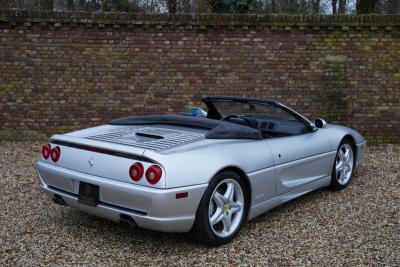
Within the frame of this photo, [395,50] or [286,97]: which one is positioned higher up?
[395,50]

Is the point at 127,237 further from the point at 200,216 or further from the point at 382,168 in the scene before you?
the point at 382,168

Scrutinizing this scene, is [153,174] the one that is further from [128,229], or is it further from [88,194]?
[128,229]

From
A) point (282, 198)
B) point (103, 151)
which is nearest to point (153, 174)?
point (103, 151)

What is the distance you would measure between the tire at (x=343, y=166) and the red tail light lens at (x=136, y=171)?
280cm

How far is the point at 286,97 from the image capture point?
8562 millimetres

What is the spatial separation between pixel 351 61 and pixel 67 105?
5.51 metres

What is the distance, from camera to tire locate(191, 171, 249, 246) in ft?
11.5

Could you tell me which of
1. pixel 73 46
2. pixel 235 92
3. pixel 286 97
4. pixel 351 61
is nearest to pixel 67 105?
pixel 73 46

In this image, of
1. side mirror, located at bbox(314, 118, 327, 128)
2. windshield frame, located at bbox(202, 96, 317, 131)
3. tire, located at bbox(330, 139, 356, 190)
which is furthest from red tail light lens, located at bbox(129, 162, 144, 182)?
tire, located at bbox(330, 139, 356, 190)

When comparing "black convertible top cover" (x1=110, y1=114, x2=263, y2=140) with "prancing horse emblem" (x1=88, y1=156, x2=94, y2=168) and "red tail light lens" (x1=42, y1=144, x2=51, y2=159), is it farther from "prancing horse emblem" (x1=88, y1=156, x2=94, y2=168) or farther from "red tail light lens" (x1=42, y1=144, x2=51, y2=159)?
"prancing horse emblem" (x1=88, y1=156, x2=94, y2=168)

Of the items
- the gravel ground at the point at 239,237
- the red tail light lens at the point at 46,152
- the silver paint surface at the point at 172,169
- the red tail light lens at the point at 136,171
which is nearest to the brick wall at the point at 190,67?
the gravel ground at the point at 239,237

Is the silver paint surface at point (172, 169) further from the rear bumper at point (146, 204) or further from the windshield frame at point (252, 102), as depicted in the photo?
the windshield frame at point (252, 102)

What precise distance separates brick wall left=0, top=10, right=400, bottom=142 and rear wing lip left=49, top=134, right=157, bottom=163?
4592 millimetres

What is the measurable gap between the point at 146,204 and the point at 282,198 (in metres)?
1.63
